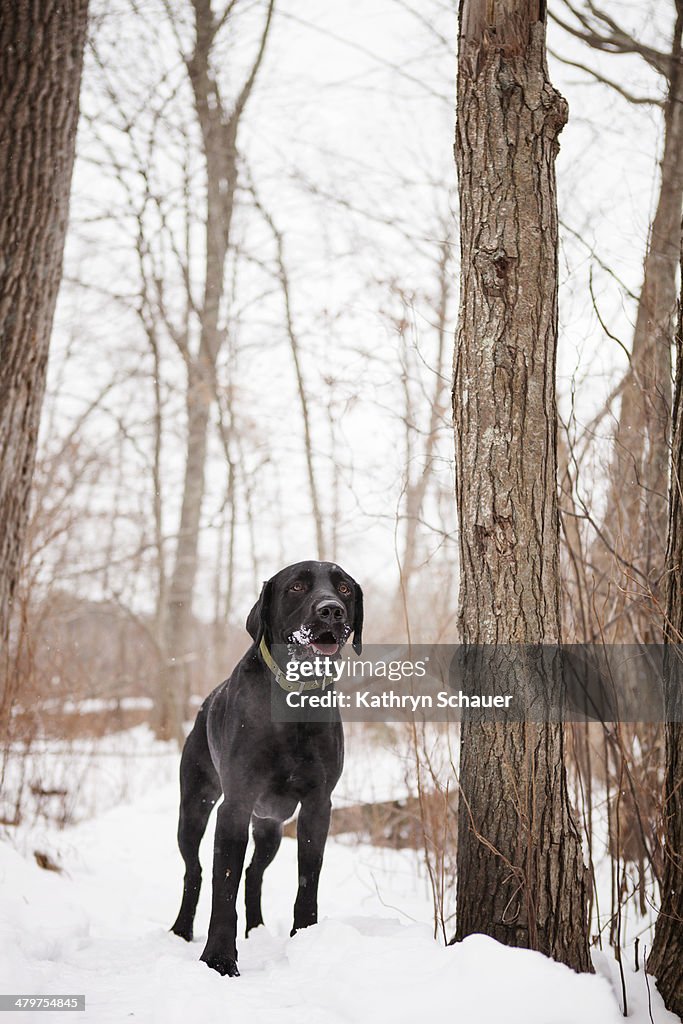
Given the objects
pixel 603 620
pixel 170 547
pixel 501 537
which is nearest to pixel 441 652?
pixel 603 620

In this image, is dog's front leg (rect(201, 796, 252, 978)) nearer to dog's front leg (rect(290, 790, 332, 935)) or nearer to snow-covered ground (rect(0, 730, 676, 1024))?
snow-covered ground (rect(0, 730, 676, 1024))

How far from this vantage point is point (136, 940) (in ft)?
9.50

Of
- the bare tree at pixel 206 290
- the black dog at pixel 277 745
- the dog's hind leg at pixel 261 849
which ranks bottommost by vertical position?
the dog's hind leg at pixel 261 849

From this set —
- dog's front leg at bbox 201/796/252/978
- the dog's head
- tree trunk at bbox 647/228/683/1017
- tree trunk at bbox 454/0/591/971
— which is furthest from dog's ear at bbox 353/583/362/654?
tree trunk at bbox 647/228/683/1017

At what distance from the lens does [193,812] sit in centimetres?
302

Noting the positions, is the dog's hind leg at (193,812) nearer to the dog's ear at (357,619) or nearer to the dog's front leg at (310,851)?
the dog's front leg at (310,851)

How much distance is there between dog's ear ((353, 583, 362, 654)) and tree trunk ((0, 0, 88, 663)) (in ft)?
6.91

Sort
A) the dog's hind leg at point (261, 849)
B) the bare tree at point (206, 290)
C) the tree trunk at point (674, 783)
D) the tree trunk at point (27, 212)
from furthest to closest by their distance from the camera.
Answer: the bare tree at point (206, 290) → the tree trunk at point (27, 212) → the dog's hind leg at point (261, 849) → the tree trunk at point (674, 783)

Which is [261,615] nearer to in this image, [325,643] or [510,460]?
[325,643]

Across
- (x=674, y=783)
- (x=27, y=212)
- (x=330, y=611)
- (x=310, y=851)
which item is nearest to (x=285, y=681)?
(x=330, y=611)

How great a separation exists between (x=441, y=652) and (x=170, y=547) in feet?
26.5

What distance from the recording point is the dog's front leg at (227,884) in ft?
7.97

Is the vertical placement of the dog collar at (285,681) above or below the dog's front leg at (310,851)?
above

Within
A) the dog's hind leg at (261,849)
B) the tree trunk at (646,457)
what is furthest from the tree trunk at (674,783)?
the dog's hind leg at (261,849)
